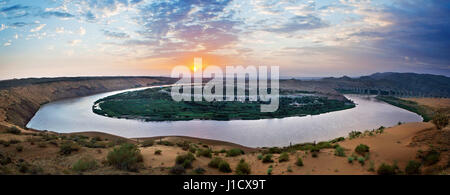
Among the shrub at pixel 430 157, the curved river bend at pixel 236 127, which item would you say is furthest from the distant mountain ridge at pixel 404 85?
the shrub at pixel 430 157

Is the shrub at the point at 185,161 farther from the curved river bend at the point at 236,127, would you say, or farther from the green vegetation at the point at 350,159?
the curved river bend at the point at 236,127

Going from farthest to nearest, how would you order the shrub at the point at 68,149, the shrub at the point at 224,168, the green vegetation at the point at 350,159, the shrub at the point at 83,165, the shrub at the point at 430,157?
the shrub at the point at 68,149
the shrub at the point at 224,168
the green vegetation at the point at 350,159
the shrub at the point at 430,157
the shrub at the point at 83,165

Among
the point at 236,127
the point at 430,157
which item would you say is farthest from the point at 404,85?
the point at 430,157

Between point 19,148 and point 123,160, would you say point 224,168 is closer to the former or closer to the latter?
point 123,160

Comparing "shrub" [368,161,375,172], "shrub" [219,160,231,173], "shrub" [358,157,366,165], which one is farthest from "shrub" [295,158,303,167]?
"shrub" [219,160,231,173]

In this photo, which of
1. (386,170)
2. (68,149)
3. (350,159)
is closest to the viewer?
(386,170)

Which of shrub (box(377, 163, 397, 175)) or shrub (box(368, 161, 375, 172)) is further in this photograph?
shrub (box(368, 161, 375, 172))

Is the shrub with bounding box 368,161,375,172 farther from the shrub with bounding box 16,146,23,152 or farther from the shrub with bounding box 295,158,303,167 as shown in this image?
the shrub with bounding box 16,146,23,152

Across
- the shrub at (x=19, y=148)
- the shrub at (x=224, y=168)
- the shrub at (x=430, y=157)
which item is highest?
the shrub at (x=430, y=157)

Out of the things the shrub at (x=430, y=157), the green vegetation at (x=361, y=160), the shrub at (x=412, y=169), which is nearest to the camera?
the shrub at (x=412, y=169)

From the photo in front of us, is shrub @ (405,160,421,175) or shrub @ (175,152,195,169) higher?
shrub @ (405,160,421,175)
